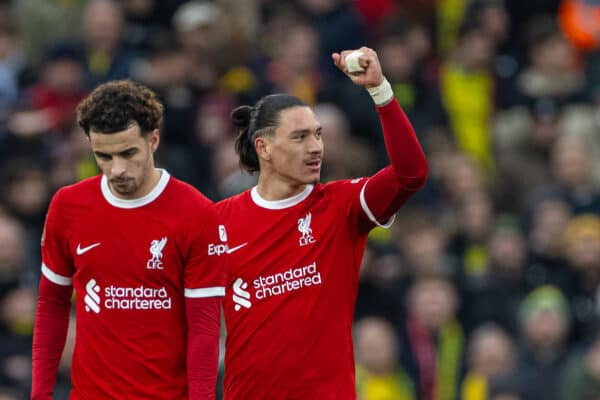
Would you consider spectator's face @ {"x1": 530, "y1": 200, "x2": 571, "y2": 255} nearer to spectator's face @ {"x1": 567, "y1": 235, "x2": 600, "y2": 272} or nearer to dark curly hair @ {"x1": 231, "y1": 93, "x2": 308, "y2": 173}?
spectator's face @ {"x1": 567, "y1": 235, "x2": 600, "y2": 272}

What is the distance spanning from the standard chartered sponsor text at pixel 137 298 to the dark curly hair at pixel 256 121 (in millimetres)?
1106

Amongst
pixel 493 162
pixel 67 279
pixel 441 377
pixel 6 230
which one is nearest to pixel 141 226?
pixel 67 279

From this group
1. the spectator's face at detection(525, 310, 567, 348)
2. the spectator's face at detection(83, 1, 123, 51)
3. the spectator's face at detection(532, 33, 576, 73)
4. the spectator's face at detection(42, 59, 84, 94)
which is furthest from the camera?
the spectator's face at detection(532, 33, 576, 73)

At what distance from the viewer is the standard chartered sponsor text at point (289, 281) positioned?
7102 mm

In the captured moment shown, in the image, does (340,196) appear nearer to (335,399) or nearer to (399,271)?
(335,399)

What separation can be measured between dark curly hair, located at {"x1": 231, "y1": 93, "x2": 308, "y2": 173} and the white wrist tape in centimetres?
66

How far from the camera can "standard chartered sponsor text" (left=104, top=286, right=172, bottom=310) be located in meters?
6.59

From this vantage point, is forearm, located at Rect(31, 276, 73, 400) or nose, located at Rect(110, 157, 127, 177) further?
forearm, located at Rect(31, 276, 73, 400)

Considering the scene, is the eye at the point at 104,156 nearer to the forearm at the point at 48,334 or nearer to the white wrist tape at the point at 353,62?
the forearm at the point at 48,334

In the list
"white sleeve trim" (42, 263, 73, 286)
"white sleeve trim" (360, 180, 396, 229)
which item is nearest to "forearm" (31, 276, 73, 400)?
"white sleeve trim" (42, 263, 73, 286)

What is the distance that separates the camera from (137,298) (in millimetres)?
6590

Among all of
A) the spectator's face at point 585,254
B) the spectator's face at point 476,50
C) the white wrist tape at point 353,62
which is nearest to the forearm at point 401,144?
the white wrist tape at point 353,62

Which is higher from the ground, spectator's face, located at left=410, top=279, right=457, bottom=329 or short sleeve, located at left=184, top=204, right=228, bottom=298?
short sleeve, located at left=184, top=204, right=228, bottom=298

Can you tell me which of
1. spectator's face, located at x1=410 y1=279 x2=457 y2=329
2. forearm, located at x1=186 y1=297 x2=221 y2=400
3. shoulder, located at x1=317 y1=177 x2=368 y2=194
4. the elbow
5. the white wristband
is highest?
the white wristband
